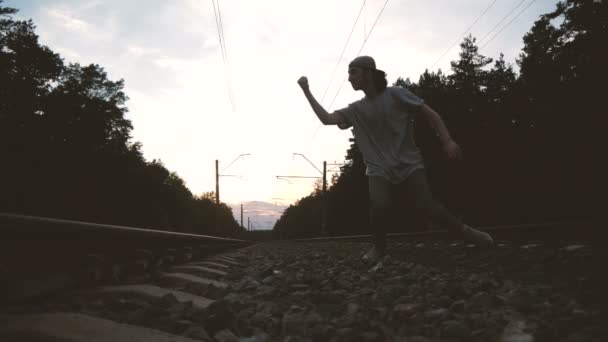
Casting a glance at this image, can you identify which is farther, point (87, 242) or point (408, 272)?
point (408, 272)

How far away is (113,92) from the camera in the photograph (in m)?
44.8

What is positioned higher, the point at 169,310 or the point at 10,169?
the point at 10,169

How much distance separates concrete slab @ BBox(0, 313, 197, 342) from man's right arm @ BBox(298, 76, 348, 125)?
9.80ft

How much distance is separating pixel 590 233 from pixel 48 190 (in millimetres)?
34879

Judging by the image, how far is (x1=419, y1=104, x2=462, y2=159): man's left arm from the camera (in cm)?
Result: 361

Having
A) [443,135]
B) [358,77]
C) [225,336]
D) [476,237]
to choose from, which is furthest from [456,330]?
[358,77]

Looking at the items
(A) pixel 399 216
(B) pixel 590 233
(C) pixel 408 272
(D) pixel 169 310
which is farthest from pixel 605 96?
(D) pixel 169 310

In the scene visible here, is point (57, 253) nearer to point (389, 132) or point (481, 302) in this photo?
point (481, 302)

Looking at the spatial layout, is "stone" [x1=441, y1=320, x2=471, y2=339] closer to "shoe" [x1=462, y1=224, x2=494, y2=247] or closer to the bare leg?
the bare leg

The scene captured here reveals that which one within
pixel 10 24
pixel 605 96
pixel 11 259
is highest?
pixel 10 24

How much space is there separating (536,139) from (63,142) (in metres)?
33.7

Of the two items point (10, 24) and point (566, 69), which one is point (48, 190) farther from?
point (566, 69)

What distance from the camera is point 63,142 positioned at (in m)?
35.9

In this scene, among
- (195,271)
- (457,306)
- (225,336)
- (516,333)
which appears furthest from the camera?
(195,271)
